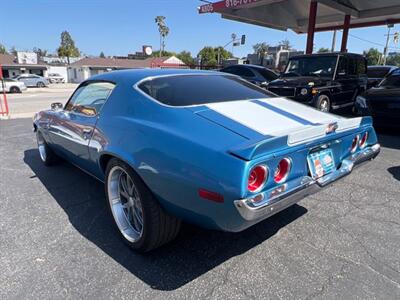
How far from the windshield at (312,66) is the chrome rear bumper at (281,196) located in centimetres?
632

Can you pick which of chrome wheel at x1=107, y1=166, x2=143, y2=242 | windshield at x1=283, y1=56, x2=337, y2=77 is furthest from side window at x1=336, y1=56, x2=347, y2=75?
chrome wheel at x1=107, y1=166, x2=143, y2=242

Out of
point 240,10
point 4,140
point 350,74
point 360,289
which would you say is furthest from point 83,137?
point 240,10

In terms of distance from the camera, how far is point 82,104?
343 cm

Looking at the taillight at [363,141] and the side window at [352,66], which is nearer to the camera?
the taillight at [363,141]

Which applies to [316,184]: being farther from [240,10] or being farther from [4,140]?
[240,10]

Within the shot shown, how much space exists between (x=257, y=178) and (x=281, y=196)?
24 cm

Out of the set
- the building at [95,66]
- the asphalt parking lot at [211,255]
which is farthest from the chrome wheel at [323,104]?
the building at [95,66]

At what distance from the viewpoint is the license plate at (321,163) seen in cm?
224

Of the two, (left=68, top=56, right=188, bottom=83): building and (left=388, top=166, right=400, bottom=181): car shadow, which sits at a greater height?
(left=68, top=56, right=188, bottom=83): building

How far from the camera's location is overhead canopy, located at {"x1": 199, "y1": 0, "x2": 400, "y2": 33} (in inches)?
558

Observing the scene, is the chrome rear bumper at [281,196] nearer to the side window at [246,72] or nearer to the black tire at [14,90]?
the side window at [246,72]

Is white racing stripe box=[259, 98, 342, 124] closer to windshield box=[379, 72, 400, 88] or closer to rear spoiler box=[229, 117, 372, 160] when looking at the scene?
rear spoiler box=[229, 117, 372, 160]

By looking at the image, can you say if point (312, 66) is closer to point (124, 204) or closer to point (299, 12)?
point (124, 204)

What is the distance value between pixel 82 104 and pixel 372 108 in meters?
5.71
